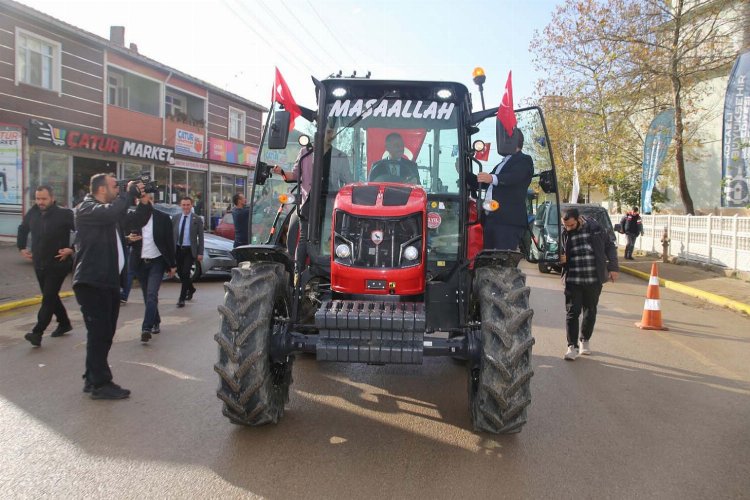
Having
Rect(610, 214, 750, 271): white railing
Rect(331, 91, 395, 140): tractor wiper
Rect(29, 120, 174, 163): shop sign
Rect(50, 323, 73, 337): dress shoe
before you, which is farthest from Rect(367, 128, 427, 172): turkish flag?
Rect(29, 120, 174, 163): shop sign

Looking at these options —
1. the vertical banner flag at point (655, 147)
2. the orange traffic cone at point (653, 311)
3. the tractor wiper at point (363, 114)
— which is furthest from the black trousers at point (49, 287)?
the vertical banner flag at point (655, 147)

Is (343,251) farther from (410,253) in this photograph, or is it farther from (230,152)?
(230,152)

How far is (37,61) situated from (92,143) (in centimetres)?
285

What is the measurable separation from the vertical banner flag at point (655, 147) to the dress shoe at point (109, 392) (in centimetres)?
2087

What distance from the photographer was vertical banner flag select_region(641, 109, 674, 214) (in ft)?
70.5

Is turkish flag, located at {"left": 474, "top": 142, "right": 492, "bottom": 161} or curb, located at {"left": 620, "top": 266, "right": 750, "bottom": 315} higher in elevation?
turkish flag, located at {"left": 474, "top": 142, "right": 492, "bottom": 161}

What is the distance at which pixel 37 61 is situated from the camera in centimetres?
1831

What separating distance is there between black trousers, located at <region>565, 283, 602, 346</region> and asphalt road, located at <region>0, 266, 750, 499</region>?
355 mm

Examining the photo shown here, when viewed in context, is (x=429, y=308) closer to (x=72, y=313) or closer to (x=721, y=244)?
(x=72, y=313)

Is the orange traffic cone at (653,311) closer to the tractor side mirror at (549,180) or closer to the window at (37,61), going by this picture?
the tractor side mirror at (549,180)

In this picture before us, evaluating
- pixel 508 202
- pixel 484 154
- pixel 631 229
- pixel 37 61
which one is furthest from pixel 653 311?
pixel 37 61

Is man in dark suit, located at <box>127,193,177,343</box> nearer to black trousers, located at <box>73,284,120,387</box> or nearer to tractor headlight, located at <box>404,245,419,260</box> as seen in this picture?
black trousers, located at <box>73,284,120,387</box>

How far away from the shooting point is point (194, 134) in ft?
87.1

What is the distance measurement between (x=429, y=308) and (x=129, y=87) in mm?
22198
